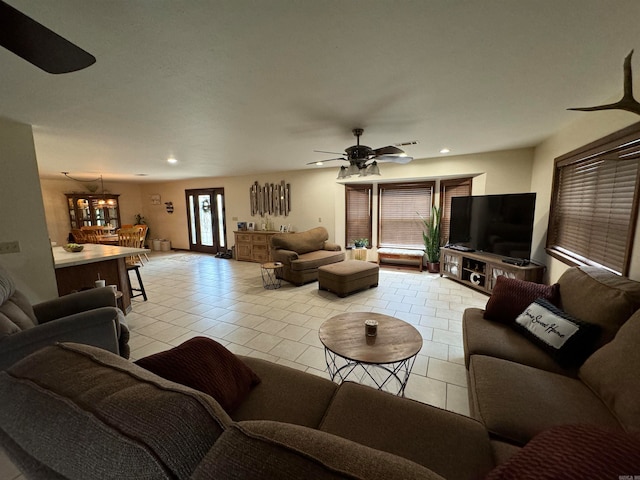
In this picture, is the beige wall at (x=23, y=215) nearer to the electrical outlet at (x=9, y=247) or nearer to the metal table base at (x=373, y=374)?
the electrical outlet at (x=9, y=247)

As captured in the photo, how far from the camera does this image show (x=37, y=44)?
3.06 ft

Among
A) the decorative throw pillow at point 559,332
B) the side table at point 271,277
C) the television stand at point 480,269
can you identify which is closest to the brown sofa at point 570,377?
the decorative throw pillow at point 559,332

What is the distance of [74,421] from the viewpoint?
61 cm

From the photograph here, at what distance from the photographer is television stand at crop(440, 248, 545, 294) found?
3488mm

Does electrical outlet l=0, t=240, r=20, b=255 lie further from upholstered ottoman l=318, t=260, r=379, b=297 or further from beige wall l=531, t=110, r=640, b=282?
beige wall l=531, t=110, r=640, b=282

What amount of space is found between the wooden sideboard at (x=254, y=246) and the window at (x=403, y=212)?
285cm

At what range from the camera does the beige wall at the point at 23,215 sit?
2482mm

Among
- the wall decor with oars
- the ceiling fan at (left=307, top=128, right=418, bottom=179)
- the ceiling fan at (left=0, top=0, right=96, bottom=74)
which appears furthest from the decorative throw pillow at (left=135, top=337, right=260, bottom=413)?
the wall decor with oars

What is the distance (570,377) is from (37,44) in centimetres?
302

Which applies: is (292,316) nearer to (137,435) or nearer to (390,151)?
(390,151)

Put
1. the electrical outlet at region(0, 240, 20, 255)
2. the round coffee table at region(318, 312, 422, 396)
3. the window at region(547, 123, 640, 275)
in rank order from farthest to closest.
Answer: the electrical outlet at region(0, 240, 20, 255), the window at region(547, 123, 640, 275), the round coffee table at region(318, 312, 422, 396)

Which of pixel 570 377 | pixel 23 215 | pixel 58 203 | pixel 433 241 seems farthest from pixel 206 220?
pixel 570 377

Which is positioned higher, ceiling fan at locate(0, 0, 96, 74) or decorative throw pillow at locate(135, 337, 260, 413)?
ceiling fan at locate(0, 0, 96, 74)

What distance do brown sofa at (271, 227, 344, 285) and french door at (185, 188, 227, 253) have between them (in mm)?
3485
